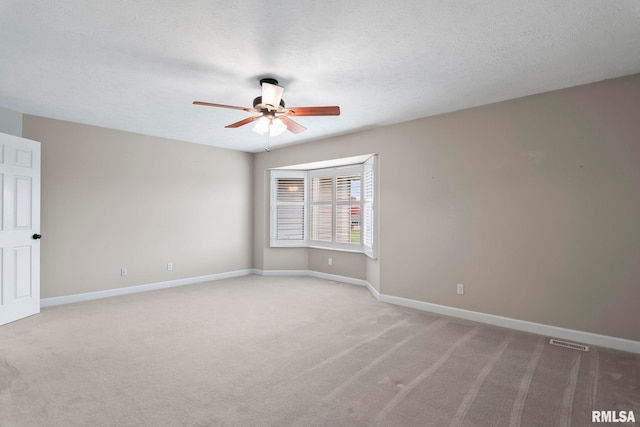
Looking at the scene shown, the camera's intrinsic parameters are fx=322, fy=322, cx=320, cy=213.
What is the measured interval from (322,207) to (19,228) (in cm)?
444

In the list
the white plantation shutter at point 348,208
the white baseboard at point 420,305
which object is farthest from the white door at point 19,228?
the white plantation shutter at point 348,208

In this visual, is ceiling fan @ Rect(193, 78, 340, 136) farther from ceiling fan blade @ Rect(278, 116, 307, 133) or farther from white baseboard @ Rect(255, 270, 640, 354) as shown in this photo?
white baseboard @ Rect(255, 270, 640, 354)

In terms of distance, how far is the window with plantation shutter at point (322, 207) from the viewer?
5.82 m

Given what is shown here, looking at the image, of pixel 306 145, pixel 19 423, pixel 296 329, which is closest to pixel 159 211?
pixel 306 145

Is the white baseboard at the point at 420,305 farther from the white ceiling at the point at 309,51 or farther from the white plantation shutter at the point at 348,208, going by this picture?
the white ceiling at the point at 309,51

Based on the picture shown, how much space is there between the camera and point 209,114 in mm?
4117

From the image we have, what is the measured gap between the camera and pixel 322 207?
20.9 ft

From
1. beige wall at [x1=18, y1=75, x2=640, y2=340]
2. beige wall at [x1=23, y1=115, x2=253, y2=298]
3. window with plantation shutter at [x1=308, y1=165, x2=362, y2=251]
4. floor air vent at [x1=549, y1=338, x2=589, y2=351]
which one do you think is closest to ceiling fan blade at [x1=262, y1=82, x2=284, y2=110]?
beige wall at [x1=18, y1=75, x2=640, y2=340]

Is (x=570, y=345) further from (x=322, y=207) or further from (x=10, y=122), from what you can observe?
(x=10, y=122)

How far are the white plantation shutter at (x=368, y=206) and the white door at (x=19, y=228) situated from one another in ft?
14.7

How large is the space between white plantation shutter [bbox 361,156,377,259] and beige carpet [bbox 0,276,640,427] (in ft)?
4.45

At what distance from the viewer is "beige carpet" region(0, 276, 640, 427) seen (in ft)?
6.70

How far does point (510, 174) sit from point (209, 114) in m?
3.68

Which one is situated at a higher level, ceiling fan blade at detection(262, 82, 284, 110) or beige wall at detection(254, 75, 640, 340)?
ceiling fan blade at detection(262, 82, 284, 110)
